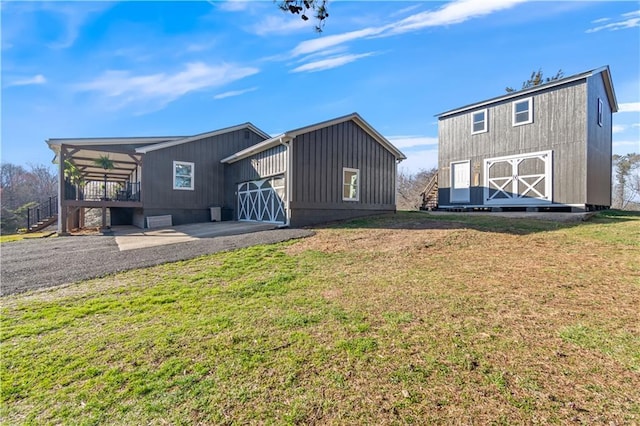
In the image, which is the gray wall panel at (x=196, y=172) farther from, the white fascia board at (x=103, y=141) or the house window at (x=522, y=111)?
the house window at (x=522, y=111)

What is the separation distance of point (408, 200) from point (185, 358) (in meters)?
27.7

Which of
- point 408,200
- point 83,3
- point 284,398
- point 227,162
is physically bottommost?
point 284,398

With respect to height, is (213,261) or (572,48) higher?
(572,48)

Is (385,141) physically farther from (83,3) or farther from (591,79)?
(83,3)

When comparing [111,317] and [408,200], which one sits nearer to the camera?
[111,317]

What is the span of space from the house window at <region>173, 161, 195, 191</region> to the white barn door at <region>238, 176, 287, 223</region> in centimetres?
248

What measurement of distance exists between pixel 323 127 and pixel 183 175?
7.82 meters

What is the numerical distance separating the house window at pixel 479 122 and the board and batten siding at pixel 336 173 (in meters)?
4.79

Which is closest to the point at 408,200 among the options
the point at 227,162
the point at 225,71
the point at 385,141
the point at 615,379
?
the point at 385,141

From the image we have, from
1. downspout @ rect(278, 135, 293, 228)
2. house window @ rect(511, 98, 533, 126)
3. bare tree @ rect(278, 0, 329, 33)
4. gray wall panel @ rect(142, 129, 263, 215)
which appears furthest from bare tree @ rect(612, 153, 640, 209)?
bare tree @ rect(278, 0, 329, 33)

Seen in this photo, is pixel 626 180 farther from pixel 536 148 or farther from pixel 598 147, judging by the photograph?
pixel 536 148

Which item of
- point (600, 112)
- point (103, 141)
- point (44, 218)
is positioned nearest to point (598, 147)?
point (600, 112)

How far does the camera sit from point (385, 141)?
12.9 metres

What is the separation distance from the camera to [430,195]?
17.7 m
